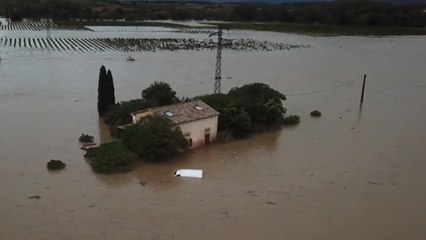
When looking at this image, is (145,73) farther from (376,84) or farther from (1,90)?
(376,84)

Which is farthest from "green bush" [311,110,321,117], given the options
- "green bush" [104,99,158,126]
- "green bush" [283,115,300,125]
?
"green bush" [104,99,158,126]

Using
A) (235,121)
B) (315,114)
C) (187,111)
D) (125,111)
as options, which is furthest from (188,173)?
(315,114)

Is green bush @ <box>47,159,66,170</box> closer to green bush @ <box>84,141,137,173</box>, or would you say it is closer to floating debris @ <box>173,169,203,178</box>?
green bush @ <box>84,141,137,173</box>

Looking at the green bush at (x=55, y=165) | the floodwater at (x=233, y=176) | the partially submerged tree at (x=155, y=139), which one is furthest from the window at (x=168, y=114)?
the green bush at (x=55, y=165)

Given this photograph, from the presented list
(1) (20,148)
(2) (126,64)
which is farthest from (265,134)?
(2) (126,64)

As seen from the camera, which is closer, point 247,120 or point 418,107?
point 247,120

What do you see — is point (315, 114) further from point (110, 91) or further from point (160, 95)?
point (110, 91)

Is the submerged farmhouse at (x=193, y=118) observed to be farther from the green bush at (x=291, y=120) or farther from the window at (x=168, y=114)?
the green bush at (x=291, y=120)
